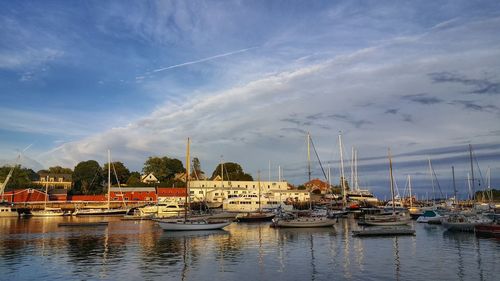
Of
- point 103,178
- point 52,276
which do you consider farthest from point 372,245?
point 103,178

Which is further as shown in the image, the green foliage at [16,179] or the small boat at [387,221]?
the green foliage at [16,179]

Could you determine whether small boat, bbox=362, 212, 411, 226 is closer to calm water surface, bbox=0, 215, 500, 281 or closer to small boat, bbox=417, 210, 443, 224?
small boat, bbox=417, 210, 443, 224

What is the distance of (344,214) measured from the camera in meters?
95.1

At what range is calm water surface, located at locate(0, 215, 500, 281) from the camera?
27.7 m

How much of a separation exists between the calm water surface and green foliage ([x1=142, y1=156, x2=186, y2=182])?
127 m

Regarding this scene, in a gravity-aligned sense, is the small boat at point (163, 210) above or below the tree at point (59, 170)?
below

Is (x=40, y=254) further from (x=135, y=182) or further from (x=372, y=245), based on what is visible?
(x=135, y=182)

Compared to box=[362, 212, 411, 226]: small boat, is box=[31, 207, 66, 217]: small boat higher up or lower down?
higher up

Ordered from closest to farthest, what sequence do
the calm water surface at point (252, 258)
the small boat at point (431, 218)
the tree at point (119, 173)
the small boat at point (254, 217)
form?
the calm water surface at point (252, 258) → the small boat at point (431, 218) → the small boat at point (254, 217) → the tree at point (119, 173)

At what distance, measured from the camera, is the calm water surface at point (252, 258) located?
90.7ft

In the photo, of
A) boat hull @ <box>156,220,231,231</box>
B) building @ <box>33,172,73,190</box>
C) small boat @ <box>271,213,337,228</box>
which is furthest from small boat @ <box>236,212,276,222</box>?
building @ <box>33,172,73,190</box>

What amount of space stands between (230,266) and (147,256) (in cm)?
893

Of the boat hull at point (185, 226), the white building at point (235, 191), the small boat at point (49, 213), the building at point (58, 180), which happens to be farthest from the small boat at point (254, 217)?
the building at point (58, 180)

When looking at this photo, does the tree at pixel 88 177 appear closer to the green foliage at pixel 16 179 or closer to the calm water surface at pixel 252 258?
the green foliage at pixel 16 179
